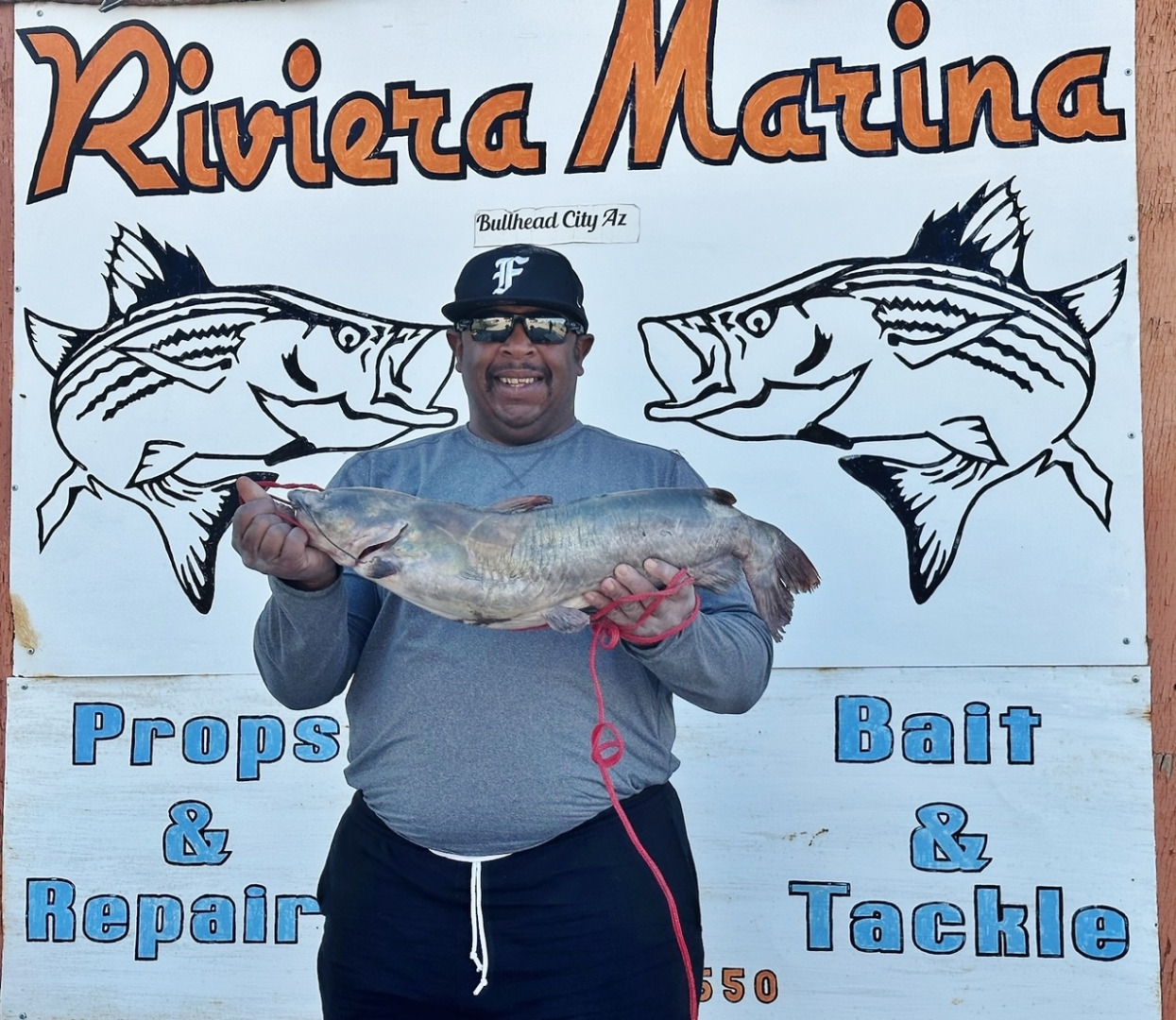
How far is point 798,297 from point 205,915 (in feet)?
8.02

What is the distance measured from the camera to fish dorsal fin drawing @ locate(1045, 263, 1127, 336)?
343 centimetres

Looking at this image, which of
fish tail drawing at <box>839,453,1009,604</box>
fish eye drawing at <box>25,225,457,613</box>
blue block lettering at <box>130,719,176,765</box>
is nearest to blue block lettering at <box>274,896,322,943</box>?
blue block lettering at <box>130,719,176,765</box>

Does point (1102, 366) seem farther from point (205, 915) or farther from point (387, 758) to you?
point (205, 915)

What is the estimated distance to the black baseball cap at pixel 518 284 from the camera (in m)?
2.60

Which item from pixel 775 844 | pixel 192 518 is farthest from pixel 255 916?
pixel 775 844

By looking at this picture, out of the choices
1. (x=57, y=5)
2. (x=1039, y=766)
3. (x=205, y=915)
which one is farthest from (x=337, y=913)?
(x=57, y=5)

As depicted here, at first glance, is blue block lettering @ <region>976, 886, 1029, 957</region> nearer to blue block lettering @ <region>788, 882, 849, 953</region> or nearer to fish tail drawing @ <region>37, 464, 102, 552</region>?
blue block lettering @ <region>788, 882, 849, 953</region>

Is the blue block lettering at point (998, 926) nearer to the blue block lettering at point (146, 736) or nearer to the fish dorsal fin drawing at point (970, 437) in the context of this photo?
the fish dorsal fin drawing at point (970, 437)

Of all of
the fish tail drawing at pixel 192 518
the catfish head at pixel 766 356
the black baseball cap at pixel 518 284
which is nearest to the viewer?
the black baseball cap at pixel 518 284

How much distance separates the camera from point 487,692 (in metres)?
2.42

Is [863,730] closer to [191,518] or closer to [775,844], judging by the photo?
[775,844]

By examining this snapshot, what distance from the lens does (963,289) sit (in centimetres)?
352

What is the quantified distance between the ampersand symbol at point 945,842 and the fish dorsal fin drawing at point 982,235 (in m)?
1.46

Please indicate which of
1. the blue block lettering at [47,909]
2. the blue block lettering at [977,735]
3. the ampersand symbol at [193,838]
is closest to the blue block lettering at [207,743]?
the ampersand symbol at [193,838]
